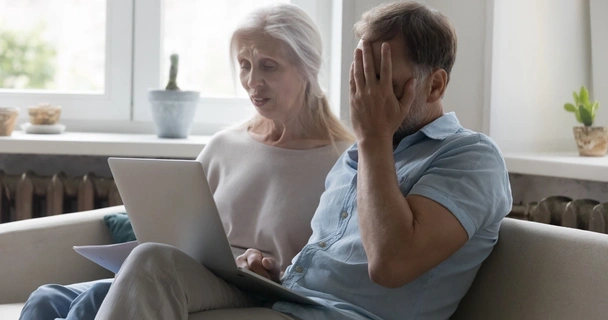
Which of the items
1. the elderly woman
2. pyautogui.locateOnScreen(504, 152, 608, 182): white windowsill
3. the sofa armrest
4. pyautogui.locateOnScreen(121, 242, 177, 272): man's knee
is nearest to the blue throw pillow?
the sofa armrest

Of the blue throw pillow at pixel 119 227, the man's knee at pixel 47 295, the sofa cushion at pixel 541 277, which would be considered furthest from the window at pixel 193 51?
the sofa cushion at pixel 541 277

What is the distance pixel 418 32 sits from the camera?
5.23 feet

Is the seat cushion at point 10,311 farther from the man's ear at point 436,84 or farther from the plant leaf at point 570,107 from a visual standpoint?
the plant leaf at point 570,107

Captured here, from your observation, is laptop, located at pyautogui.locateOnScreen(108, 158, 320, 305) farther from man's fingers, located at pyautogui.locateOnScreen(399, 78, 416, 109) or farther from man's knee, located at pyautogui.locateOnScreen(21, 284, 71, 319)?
man's fingers, located at pyautogui.locateOnScreen(399, 78, 416, 109)

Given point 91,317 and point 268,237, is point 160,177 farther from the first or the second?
point 268,237

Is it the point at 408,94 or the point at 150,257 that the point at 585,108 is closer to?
the point at 408,94

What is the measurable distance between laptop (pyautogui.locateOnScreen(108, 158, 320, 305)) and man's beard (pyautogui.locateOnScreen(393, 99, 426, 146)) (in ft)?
1.28

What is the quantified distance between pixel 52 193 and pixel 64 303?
1183 millimetres

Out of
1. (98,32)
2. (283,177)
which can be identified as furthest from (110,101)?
(283,177)

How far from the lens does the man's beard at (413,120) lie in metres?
1.66

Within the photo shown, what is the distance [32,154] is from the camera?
3078 millimetres

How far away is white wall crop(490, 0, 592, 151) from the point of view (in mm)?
2752

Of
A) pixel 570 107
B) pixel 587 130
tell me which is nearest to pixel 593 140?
pixel 587 130

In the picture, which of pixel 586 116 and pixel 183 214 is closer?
pixel 183 214
